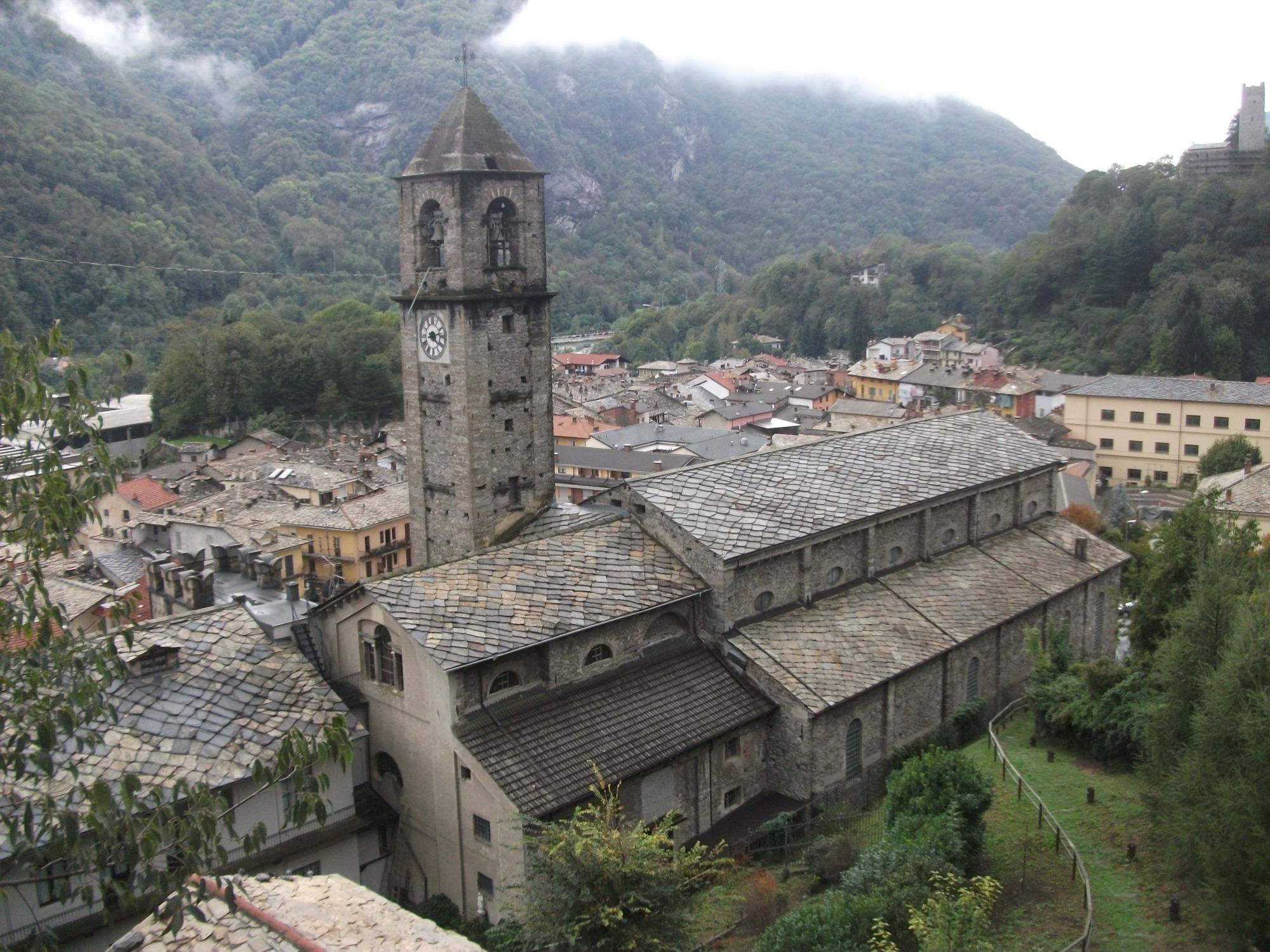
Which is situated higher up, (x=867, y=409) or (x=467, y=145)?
(x=467, y=145)

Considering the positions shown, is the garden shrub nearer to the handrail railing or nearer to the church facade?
the handrail railing

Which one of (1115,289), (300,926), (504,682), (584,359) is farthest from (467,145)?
(584,359)

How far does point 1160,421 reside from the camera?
6906 cm

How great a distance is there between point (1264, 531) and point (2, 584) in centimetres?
4889

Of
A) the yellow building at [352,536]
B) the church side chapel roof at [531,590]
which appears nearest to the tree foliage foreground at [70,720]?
the church side chapel roof at [531,590]

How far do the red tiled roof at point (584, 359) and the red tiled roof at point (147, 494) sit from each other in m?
77.0

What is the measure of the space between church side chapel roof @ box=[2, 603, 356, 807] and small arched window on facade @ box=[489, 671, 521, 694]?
9.91ft

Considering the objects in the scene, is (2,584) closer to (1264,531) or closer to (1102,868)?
(1102,868)

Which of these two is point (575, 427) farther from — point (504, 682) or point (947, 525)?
point (504, 682)

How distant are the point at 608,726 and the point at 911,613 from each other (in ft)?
34.2

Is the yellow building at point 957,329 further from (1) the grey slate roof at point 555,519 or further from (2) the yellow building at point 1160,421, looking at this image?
(1) the grey slate roof at point 555,519

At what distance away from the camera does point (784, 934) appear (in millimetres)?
17031

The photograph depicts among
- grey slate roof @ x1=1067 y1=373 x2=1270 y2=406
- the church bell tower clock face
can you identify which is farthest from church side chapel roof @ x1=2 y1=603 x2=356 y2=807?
grey slate roof @ x1=1067 y1=373 x2=1270 y2=406

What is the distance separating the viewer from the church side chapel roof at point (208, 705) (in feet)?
63.7
